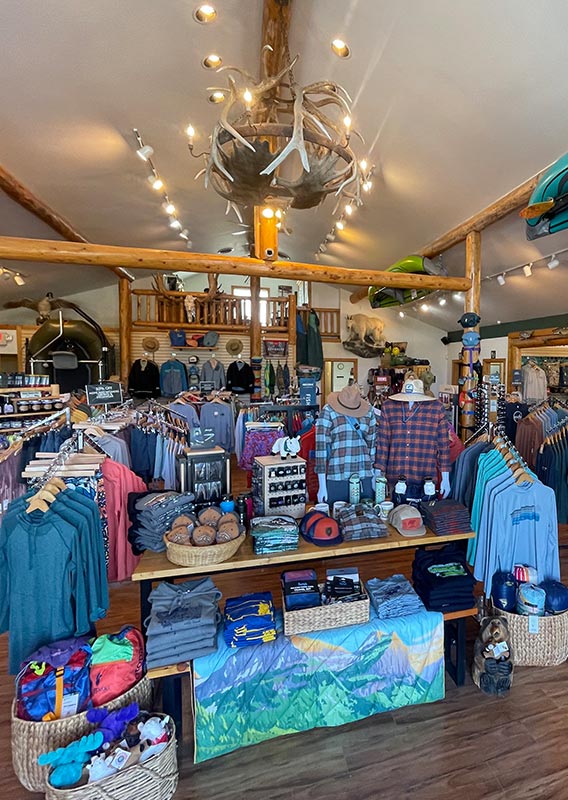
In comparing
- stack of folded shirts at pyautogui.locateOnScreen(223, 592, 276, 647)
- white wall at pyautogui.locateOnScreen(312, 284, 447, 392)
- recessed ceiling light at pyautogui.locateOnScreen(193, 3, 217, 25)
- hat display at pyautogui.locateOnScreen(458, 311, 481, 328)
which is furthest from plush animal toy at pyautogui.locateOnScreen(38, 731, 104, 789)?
white wall at pyautogui.locateOnScreen(312, 284, 447, 392)

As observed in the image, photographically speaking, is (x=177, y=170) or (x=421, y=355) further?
(x=421, y=355)

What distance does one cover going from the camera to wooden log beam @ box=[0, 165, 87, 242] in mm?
4020

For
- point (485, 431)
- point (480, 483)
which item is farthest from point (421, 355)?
point (480, 483)

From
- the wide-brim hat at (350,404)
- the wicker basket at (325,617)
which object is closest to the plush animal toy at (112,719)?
the wicker basket at (325,617)

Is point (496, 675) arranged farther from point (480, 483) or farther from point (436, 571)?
point (480, 483)

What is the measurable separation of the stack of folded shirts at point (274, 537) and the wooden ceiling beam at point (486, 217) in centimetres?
409

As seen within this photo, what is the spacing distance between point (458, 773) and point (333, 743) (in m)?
0.56

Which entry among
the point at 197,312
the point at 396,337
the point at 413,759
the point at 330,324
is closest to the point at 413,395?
the point at 413,759

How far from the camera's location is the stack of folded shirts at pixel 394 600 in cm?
203

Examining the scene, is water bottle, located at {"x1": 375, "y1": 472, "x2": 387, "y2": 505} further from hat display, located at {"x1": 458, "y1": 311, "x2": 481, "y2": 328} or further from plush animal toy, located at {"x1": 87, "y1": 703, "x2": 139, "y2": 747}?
hat display, located at {"x1": 458, "y1": 311, "x2": 481, "y2": 328}

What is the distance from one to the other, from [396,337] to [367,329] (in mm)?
1321

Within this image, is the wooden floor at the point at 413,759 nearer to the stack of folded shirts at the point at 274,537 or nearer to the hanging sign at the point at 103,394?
the stack of folded shirts at the point at 274,537

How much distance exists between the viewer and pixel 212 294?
8484 mm

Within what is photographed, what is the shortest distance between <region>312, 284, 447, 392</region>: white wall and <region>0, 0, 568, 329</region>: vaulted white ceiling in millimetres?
5321
